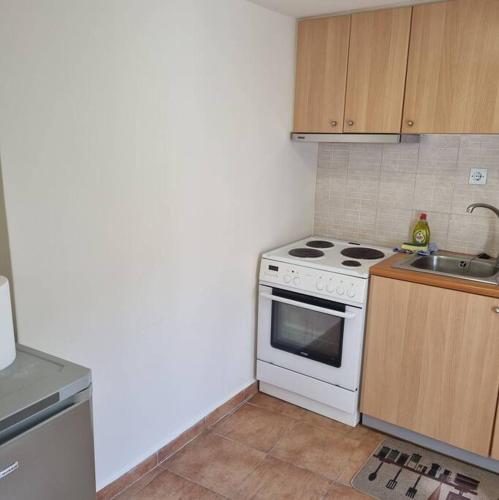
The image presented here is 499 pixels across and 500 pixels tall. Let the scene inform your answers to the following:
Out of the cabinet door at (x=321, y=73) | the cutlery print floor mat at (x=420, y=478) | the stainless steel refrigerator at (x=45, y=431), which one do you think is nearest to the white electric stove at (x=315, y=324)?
the cutlery print floor mat at (x=420, y=478)

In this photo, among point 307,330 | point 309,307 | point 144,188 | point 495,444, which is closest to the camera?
point 144,188

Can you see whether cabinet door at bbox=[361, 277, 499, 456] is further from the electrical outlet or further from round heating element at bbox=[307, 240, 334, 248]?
the electrical outlet

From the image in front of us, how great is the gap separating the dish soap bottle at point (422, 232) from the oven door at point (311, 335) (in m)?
0.63

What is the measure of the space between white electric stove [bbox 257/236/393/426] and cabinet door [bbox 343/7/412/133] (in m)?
0.75

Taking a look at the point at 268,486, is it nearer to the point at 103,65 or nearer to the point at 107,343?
the point at 107,343

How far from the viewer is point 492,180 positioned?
2.60m

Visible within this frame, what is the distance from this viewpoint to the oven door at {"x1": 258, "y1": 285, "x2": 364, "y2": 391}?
255 centimetres

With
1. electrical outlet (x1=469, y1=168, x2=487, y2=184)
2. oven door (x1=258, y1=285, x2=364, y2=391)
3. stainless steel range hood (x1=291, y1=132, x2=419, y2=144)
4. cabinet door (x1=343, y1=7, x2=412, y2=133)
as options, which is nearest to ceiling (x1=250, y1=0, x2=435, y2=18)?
cabinet door (x1=343, y1=7, x2=412, y2=133)

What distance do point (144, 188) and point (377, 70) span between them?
1.39 metres

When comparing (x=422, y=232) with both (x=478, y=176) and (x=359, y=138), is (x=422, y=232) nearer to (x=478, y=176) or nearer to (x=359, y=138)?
(x=478, y=176)

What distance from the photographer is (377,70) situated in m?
2.56

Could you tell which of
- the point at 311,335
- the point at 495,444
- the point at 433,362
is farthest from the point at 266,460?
the point at 495,444

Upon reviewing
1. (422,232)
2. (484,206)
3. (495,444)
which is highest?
(484,206)

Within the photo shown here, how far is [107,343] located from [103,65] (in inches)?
42.2
